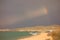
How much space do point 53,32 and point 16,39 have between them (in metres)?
0.38

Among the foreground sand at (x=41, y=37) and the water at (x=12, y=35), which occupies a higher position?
the water at (x=12, y=35)

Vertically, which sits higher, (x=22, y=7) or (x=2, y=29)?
(x=22, y=7)

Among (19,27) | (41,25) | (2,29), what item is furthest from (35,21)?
(2,29)

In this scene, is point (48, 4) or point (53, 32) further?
point (48, 4)

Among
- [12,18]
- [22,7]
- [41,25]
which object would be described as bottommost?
[41,25]

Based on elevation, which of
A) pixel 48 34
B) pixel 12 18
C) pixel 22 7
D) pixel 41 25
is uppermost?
pixel 22 7

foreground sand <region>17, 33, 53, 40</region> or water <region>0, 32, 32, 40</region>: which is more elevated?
water <region>0, 32, 32, 40</region>

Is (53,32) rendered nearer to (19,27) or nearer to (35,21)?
(35,21)

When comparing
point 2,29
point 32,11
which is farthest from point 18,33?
point 32,11

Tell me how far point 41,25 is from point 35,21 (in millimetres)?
78

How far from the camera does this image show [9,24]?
1260 mm

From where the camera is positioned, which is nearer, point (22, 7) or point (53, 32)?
point (53, 32)

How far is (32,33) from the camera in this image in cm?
121

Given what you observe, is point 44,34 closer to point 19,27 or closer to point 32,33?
point 32,33
